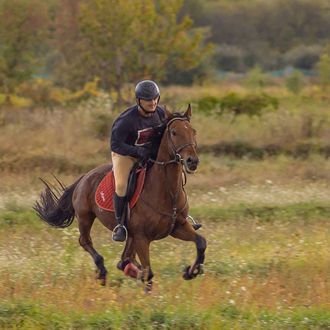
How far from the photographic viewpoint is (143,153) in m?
10.5

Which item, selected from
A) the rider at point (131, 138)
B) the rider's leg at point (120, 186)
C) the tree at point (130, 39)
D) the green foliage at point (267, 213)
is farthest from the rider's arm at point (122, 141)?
the tree at point (130, 39)

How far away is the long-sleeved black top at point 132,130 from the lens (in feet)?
34.6

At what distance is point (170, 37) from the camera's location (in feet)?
115

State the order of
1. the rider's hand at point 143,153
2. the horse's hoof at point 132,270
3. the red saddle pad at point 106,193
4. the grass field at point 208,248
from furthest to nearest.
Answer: the red saddle pad at point 106,193 → the rider's hand at point 143,153 → the horse's hoof at point 132,270 → the grass field at point 208,248

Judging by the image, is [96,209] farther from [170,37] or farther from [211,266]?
[170,37]

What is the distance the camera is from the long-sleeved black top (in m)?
10.5

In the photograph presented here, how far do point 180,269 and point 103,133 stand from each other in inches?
612

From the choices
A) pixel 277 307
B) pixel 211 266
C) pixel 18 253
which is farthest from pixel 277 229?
pixel 277 307

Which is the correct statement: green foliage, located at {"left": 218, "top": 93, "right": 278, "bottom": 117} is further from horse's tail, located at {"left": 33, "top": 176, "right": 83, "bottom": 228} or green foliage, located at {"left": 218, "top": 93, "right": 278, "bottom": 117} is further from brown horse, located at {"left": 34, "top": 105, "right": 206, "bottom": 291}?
brown horse, located at {"left": 34, "top": 105, "right": 206, "bottom": 291}

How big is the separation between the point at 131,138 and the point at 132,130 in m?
0.15

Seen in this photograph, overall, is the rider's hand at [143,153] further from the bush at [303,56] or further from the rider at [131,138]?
the bush at [303,56]

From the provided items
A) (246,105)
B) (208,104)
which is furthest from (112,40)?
(246,105)

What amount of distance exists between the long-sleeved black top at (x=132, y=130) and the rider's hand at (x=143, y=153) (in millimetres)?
48

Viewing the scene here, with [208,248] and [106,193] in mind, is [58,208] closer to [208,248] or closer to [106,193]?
[106,193]
